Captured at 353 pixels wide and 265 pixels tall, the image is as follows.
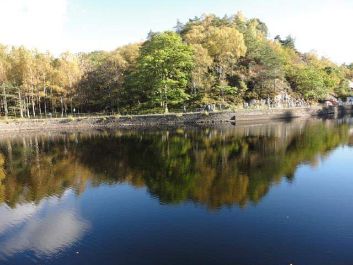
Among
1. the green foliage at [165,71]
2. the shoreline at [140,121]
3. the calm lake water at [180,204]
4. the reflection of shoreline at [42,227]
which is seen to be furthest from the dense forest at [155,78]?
the reflection of shoreline at [42,227]

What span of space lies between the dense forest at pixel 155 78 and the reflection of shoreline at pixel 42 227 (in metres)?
55.4

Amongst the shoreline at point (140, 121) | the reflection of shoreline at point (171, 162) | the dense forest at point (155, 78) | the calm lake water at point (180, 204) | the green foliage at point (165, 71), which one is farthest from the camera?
the dense forest at point (155, 78)

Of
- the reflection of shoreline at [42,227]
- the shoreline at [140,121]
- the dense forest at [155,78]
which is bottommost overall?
the reflection of shoreline at [42,227]

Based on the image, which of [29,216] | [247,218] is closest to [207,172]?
[247,218]

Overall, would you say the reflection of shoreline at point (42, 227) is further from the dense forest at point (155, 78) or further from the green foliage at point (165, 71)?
the green foliage at point (165, 71)

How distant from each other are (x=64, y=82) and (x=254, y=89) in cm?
4757

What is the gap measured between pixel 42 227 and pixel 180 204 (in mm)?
8946

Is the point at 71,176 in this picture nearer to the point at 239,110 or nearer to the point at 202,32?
the point at 239,110

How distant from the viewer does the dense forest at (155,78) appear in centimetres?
8225

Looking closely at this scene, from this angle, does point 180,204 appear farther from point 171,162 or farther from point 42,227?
point 171,162

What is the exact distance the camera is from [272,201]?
25.0 metres

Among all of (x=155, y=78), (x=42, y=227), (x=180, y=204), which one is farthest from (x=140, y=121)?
(x=42, y=227)

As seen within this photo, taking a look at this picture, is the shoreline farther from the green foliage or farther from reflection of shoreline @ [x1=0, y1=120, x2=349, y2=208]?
reflection of shoreline @ [x1=0, y1=120, x2=349, y2=208]

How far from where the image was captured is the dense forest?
8225 centimetres
